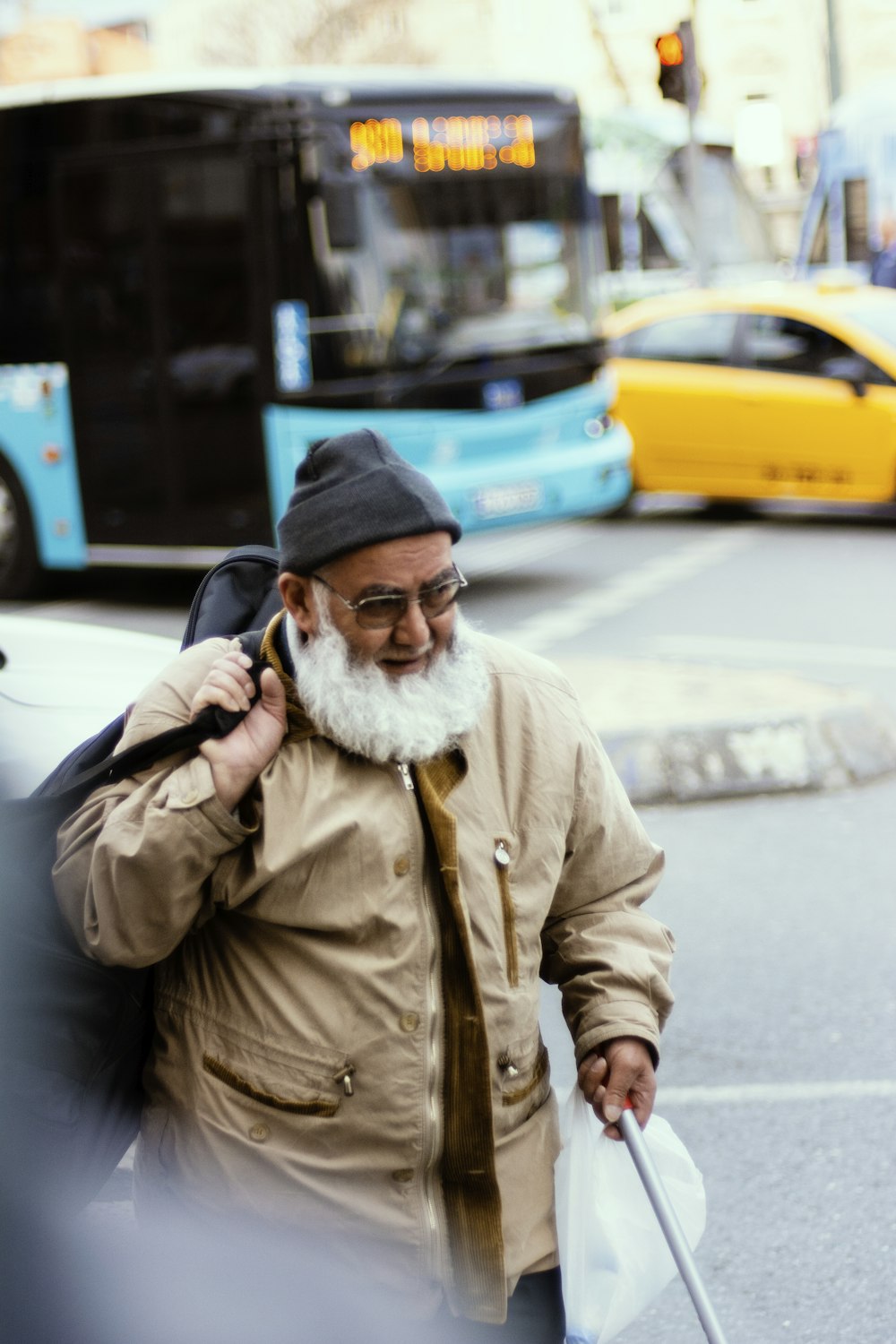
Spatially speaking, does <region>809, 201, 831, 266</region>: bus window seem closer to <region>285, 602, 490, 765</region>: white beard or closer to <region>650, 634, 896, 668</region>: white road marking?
<region>650, 634, 896, 668</region>: white road marking

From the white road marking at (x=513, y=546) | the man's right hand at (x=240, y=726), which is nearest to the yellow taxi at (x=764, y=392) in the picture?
the white road marking at (x=513, y=546)

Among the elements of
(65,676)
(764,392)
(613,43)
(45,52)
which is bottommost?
(764,392)

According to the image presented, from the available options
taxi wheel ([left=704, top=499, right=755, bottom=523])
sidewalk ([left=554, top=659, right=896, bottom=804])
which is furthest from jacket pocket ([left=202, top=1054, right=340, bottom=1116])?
taxi wheel ([left=704, top=499, right=755, bottom=523])

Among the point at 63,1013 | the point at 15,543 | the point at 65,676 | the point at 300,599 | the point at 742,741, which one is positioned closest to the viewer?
the point at 63,1013

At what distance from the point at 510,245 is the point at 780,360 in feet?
9.41

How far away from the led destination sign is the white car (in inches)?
244

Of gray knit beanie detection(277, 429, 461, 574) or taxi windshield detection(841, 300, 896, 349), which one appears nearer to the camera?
gray knit beanie detection(277, 429, 461, 574)

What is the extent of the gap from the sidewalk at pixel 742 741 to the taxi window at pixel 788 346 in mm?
6337

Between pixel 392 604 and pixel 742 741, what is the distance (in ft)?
15.7

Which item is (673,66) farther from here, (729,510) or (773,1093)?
(773,1093)

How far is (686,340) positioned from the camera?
558 inches

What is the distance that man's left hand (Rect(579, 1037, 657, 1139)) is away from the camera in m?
2.49

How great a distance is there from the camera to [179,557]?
11.2 meters

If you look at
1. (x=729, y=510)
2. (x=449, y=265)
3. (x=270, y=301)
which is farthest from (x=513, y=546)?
(x=270, y=301)
